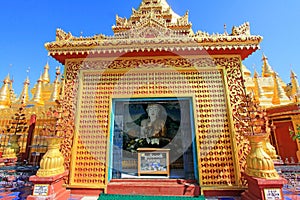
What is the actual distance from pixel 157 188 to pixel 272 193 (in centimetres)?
229

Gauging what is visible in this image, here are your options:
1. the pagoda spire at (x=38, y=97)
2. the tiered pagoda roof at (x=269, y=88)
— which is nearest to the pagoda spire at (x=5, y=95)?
the pagoda spire at (x=38, y=97)

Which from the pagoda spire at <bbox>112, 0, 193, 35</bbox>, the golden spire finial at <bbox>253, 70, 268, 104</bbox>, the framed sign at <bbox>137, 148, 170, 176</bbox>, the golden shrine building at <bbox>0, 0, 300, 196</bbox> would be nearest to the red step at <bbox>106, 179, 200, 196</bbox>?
the golden shrine building at <bbox>0, 0, 300, 196</bbox>

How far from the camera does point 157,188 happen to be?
3998 millimetres

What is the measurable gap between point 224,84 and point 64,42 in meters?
4.39

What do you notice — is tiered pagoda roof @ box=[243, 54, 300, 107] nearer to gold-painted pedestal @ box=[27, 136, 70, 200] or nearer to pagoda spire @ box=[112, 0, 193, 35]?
pagoda spire @ box=[112, 0, 193, 35]

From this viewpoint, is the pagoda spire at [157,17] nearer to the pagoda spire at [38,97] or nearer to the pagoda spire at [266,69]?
the pagoda spire at [38,97]

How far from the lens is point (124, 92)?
179 inches

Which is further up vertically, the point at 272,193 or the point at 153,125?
the point at 153,125

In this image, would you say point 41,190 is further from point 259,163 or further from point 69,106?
point 259,163

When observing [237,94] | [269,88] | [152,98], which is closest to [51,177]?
[152,98]

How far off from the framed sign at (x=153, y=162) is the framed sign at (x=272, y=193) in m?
2.31

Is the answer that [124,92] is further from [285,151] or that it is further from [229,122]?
[285,151]

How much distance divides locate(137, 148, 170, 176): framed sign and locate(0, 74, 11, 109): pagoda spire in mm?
13109

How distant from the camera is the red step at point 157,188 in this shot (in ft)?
12.9
